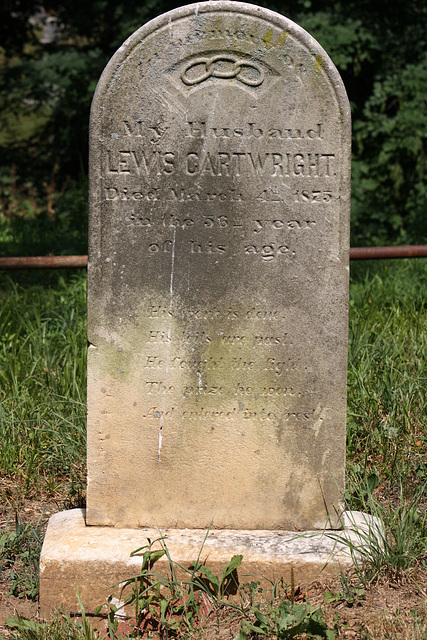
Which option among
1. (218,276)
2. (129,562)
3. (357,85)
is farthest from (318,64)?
(357,85)

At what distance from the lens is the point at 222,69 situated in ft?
7.95

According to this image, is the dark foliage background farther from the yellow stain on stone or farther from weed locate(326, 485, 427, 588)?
weed locate(326, 485, 427, 588)

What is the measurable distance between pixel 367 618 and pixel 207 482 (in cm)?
69

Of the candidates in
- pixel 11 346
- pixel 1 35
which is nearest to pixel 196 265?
pixel 11 346

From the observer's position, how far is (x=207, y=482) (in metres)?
2.63

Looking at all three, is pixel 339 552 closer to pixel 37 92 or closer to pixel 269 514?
pixel 269 514

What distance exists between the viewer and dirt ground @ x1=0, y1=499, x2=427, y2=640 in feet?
7.36

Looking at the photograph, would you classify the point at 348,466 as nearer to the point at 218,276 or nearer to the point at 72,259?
the point at 218,276

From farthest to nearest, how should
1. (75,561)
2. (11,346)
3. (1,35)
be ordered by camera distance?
1. (1,35)
2. (11,346)
3. (75,561)

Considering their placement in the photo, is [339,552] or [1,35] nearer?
[339,552]

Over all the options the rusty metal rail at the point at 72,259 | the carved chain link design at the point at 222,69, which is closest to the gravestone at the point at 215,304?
the carved chain link design at the point at 222,69

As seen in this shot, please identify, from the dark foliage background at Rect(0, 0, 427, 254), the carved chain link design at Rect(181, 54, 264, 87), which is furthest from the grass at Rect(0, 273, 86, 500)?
the dark foliage background at Rect(0, 0, 427, 254)

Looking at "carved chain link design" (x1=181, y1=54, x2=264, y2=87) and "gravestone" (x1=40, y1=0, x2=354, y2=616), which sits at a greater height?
"carved chain link design" (x1=181, y1=54, x2=264, y2=87)

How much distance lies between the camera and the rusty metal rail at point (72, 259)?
380 cm
